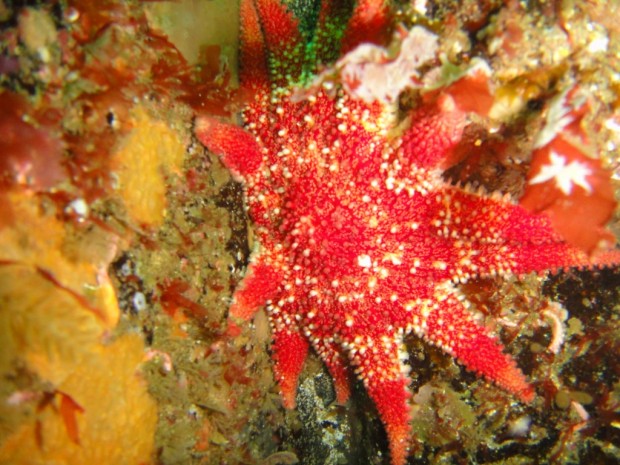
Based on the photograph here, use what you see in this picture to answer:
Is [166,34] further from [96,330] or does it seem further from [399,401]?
[399,401]

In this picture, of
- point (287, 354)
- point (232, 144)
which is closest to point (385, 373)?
point (287, 354)

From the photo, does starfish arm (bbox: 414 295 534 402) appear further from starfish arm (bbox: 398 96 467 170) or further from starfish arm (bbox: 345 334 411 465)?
starfish arm (bbox: 398 96 467 170)

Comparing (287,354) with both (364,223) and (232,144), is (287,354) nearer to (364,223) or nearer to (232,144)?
(364,223)

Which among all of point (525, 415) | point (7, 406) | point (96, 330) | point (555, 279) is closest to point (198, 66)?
point (96, 330)

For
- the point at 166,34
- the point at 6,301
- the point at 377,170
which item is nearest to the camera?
the point at 6,301

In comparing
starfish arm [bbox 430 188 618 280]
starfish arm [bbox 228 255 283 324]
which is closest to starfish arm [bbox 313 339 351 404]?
starfish arm [bbox 228 255 283 324]

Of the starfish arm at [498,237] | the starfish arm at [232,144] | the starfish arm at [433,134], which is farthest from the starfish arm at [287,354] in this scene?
the starfish arm at [433,134]
